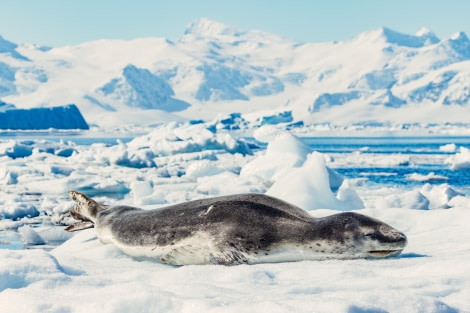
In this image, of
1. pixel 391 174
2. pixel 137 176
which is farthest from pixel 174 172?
pixel 391 174

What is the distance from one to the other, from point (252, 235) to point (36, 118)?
64.5 metres

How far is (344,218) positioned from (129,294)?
159 cm

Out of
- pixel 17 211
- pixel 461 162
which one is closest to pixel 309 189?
pixel 17 211

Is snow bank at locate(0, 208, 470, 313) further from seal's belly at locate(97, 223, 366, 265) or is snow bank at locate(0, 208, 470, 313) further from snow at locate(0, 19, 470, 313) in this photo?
seal's belly at locate(97, 223, 366, 265)

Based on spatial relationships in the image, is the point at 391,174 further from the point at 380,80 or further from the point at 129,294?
the point at 380,80

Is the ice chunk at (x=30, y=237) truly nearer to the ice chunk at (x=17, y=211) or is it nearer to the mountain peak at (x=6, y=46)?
the ice chunk at (x=17, y=211)

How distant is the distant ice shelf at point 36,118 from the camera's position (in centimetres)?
6334

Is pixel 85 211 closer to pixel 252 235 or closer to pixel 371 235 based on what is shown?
pixel 252 235

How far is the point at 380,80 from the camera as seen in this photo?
17325 centimetres

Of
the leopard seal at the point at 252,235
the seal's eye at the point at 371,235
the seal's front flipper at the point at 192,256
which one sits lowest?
the seal's front flipper at the point at 192,256

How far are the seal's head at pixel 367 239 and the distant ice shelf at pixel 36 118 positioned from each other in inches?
2517

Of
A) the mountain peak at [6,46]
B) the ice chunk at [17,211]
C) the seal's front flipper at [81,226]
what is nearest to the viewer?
the seal's front flipper at [81,226]

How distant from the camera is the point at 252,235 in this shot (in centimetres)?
341

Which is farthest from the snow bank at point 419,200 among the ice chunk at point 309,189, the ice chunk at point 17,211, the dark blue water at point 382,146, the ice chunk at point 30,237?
the dark blue water at point 382,146
